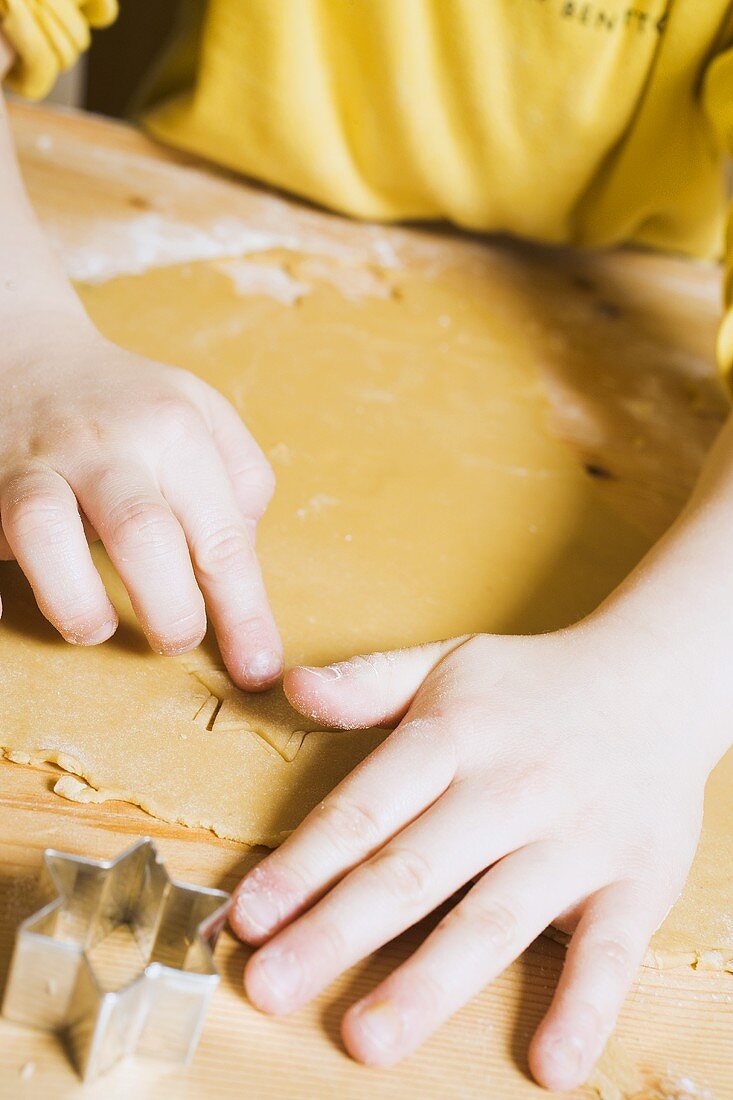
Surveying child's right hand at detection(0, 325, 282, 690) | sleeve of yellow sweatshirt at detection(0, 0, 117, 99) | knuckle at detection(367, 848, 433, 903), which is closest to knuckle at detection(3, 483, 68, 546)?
child's right hand at detection(0, 325, 282, 690)

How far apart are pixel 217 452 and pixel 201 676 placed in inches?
5.7

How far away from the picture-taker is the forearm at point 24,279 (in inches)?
27.6

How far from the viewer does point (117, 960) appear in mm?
451

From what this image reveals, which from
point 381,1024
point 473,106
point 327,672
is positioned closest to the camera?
point 381,1024

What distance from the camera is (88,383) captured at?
25.6 inches

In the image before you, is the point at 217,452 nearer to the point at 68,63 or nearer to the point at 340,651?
the point at 340,651

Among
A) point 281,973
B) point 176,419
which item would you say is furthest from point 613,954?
point 176,419

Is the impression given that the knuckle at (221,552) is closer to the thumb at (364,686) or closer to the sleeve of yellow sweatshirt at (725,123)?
the thumb at (364,686)

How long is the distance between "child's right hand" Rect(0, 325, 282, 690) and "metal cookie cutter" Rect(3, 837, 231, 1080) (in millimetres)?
160

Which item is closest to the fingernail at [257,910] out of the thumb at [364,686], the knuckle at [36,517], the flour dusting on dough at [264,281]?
the thumb at [364,686]

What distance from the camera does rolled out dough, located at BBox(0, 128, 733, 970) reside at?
0.55 metres

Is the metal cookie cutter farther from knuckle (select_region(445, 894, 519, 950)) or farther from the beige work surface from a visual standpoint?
knuckle (select_region(445, 894, 519, 950))

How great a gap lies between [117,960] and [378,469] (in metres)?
0.42

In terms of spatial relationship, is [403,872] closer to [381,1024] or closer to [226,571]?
[381,1024]
